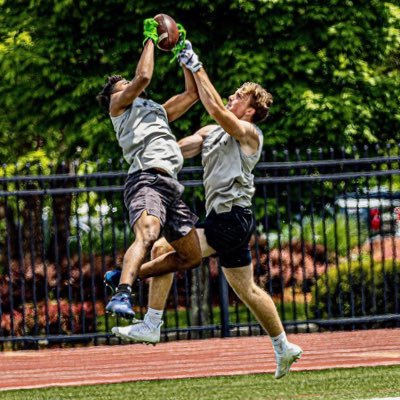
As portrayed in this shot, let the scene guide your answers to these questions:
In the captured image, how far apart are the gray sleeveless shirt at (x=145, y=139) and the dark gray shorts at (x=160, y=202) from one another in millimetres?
75

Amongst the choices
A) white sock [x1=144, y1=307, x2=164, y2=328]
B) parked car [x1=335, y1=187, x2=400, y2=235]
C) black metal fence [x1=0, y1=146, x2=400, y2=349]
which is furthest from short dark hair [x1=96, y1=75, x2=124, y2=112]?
parked car [x1=335, y1=187, x2=400, y2=235]

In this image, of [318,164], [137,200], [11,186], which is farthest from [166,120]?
[11,186]

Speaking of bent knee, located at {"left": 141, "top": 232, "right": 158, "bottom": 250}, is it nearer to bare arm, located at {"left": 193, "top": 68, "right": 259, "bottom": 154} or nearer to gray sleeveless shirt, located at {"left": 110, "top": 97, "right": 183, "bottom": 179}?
gray sleeveless shirt, located at {"left": 110, "top": 97, "right": 183, "bottom": 179}

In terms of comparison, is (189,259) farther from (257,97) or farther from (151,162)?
(257,97)

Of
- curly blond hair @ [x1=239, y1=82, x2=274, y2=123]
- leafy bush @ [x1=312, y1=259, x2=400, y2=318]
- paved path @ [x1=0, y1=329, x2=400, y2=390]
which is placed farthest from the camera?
leafy bush @ [x1=312, y1=259, x2=400, y2=318]

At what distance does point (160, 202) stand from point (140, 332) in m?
0.80

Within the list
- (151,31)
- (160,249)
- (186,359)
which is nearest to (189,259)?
(160,249)

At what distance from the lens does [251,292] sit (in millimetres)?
8266

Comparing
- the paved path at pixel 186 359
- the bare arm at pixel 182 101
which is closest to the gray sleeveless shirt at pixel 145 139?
the bare arm at pixel 182 101

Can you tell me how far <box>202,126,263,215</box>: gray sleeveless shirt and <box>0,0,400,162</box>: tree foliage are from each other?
748cm

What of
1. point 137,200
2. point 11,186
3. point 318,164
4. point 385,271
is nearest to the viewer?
point 137,200

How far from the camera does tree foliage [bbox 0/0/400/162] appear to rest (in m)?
16.0

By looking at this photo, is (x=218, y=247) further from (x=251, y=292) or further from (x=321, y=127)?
(x=321, y=127)

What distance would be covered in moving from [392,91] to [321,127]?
44.0 inches
